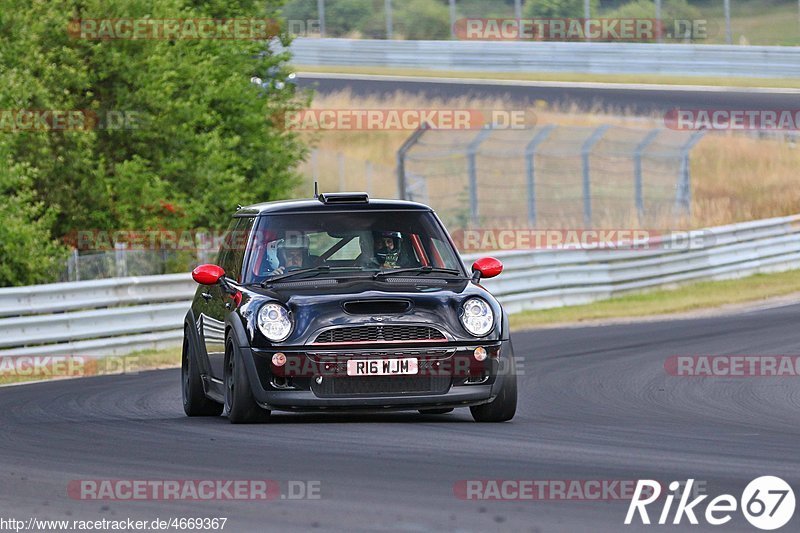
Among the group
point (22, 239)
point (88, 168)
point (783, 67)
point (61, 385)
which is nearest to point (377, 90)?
point (783, 67)

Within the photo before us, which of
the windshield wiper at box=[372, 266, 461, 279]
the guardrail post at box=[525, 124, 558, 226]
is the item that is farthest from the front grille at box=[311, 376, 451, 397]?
the guardrail post at box=[525, 124, 558, 226]

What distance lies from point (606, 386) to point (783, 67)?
28.0m

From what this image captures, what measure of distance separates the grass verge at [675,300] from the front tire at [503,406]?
11.4 m

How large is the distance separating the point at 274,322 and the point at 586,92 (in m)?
34.7

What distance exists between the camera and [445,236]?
1105 centimetres

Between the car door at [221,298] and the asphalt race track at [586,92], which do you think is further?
the asphalt race track at [586,92]

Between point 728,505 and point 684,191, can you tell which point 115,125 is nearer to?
point 684,191

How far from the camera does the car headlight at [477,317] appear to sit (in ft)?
32.4

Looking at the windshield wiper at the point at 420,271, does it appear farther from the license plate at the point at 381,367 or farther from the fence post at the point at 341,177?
the fence post at the point at 341,177

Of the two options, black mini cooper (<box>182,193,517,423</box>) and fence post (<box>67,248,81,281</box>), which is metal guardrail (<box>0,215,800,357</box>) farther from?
black mini cooper (<box>182,193,517,423</box>)

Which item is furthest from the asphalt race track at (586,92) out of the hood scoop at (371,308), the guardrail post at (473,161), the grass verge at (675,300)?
the hood scoop at (371,308)

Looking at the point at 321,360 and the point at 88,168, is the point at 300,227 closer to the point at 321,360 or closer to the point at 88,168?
the point at 321,360

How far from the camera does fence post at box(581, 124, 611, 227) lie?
28.9 metres

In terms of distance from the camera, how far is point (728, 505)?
6.56 metres
